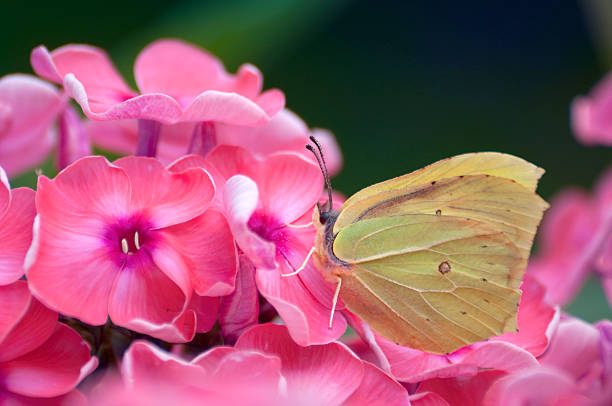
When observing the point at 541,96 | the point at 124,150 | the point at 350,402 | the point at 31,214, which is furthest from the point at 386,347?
the point at 541,96

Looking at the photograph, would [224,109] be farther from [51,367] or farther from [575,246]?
[575,246]

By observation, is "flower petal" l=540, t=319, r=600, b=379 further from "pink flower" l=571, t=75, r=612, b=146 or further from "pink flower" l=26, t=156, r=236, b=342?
"pink flower" l=571, t=75, r=612, b=146

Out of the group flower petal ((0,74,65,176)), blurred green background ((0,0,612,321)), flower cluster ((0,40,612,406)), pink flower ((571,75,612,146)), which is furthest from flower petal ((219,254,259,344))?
blurred green background ((0,0,612,321))

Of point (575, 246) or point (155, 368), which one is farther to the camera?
point (575, 246)

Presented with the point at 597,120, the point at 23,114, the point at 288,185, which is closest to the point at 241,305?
the point at 288,185

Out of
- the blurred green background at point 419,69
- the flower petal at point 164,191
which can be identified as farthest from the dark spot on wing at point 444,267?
the blurred green background at point 419,69

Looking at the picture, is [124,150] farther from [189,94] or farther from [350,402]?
[350,402]

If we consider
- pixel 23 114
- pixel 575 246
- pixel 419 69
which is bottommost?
pixel 419 69
